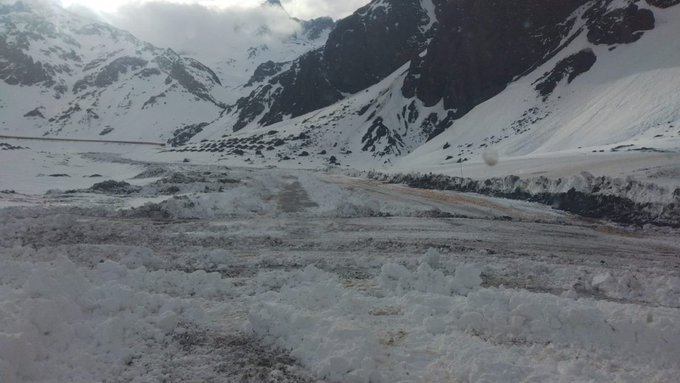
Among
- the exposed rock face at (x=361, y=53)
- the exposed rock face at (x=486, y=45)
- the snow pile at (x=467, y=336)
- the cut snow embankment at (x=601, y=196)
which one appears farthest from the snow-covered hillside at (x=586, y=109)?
the exposed rock face at (x=361, y=53)

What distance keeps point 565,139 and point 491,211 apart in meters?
34.0

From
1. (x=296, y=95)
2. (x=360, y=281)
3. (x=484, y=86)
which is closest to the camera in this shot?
(x=360, y=281)

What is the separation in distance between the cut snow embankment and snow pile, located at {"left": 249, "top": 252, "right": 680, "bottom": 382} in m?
10.5

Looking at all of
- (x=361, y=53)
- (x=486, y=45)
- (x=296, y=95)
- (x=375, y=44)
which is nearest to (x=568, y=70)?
(x=486, y=45)

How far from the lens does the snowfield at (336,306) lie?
524 cm

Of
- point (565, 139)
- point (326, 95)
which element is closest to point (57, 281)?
point (565, 139)

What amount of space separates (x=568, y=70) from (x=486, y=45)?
2385 cm

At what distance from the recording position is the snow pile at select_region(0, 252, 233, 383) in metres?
4.83

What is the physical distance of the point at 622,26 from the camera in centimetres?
6500

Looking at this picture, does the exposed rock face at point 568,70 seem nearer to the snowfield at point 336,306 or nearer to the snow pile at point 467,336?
the snowfield at point 336,306

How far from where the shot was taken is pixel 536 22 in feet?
269

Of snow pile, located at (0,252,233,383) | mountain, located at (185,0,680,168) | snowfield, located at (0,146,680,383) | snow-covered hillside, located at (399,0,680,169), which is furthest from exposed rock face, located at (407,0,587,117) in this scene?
snow pile, located at (0,252,233,383)

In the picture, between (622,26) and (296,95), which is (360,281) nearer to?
(622,26)

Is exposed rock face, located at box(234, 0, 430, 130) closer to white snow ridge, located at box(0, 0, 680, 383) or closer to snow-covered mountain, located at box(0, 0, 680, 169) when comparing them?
snow-covered mountain, located at box(0, 0, 680, 169)
